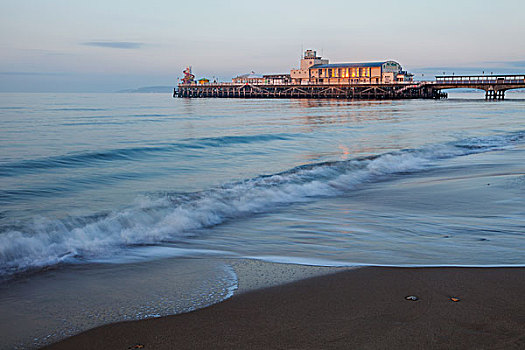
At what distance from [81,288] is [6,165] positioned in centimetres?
964

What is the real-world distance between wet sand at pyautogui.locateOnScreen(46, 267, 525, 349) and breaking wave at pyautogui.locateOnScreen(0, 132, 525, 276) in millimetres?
2164

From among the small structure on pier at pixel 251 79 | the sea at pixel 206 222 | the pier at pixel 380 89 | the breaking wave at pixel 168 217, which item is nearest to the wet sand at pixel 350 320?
the sea at pixel 206 222

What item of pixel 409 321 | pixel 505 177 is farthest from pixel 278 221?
pixel 505 177

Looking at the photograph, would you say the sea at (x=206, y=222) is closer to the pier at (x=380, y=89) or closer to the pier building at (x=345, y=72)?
the pier at (x=380, y=89)

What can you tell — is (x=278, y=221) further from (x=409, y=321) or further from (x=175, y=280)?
(x=409, y=321)

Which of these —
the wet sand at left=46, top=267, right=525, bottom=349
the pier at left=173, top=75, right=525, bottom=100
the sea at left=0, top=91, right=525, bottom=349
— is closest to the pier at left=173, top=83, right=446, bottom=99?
the pier at left=173, top=75, right=525, bottom=100

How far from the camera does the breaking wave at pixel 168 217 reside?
527cm

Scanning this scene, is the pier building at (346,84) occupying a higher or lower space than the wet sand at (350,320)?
higher

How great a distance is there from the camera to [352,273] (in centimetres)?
429

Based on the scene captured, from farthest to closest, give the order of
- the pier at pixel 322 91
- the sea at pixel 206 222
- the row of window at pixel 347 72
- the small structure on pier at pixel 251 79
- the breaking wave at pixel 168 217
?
1. the small structure on pier at pixel 251 79
2. the row of window at pixel 347 72
3. the pier at pixel 322 91
4. the breaking wave at pixel 168 217
5. the sea at pixel 206 222

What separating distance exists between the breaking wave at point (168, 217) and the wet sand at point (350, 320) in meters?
2.16

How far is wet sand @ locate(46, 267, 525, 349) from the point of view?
2.92 m

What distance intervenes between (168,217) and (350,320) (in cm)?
411

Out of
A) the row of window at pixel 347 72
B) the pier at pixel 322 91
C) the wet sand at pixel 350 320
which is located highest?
the row of window at pixel 347 72
